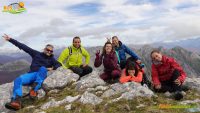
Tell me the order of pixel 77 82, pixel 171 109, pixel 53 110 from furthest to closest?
1. pixel 77 82
2. pixel 53 110
3. pixel 171 109

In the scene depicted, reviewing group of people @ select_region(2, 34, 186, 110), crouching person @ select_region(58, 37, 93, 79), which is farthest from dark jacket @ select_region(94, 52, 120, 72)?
crouching person @ select_region(58, 37, 93, 79)

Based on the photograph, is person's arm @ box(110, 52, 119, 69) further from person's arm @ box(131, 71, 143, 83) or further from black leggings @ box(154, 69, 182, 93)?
black leggings @ box(154, 69, 182, 93)

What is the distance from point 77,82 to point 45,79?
2089 mm

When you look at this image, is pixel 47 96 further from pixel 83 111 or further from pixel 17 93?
pixel 83 111

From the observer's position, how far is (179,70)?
58.1ft

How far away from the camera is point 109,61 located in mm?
19922

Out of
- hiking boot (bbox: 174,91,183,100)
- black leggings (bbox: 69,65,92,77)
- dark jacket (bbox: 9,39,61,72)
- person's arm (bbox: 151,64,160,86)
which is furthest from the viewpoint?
black leggings (bbox: 69,65,92,77)

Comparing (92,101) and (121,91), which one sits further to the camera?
(121,91)

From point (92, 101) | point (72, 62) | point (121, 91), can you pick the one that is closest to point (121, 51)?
point (72, 62)

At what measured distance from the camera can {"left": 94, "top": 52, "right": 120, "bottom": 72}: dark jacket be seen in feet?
65.2

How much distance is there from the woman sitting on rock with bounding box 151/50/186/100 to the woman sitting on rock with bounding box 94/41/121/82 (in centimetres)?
274

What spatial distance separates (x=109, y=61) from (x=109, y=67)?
456 mm

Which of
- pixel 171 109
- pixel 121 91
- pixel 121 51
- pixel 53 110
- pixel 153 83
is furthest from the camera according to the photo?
pixel 121 51

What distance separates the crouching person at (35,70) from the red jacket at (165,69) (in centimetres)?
683
